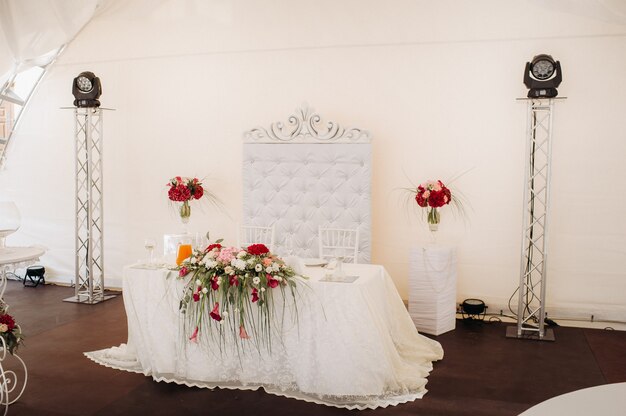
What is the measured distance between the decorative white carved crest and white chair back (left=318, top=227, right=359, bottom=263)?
2.85 ft

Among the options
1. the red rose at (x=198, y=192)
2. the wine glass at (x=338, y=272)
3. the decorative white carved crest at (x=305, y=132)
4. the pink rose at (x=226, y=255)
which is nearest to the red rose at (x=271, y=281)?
the pink rose at (x=226, y=255)

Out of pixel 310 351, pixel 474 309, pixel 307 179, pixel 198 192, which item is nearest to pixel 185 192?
pixel 198 192

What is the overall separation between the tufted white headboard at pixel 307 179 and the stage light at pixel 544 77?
1.49 metres

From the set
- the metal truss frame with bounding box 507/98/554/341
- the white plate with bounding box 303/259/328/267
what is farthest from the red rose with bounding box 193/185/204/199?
the metal truss frame with bounding box 507/98/554/341

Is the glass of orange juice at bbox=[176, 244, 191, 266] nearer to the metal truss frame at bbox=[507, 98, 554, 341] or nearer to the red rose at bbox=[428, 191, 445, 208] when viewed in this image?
the red rose at bbox=[428, 191, 445, 208]

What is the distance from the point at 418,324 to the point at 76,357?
2.82 m

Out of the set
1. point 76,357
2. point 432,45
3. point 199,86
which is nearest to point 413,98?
point 432,45

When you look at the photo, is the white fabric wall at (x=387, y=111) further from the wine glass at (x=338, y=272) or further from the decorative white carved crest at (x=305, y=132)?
the wine glass at (x=338, y=272)

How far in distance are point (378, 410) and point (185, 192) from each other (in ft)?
10.8

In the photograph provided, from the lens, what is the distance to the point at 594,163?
5316mm

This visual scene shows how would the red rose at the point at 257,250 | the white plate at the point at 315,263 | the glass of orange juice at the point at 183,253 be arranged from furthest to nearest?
the white plate at the point at 315,263
the glass of orange juice at the point at 183,253
the red rose at the point at 257,250

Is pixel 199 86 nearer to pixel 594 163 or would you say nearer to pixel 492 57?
pixel 492 57

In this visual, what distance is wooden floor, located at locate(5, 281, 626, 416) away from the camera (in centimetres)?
350

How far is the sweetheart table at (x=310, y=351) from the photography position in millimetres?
3531
